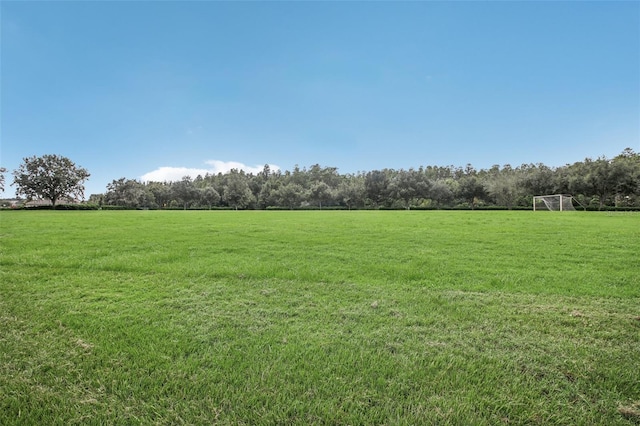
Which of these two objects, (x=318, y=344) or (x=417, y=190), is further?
(x=417, y=190)

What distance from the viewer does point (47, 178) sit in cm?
6200

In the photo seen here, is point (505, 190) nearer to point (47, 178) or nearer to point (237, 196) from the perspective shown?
point (237, 196)

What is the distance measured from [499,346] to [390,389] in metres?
1.53

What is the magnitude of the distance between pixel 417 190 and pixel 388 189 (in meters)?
6.69

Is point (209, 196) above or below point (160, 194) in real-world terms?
below

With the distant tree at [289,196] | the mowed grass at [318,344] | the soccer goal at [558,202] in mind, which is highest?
the distant tree at [289,196]

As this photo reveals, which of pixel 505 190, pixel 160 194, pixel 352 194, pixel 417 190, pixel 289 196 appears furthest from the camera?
pixel 160 194

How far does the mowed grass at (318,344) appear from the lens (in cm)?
212

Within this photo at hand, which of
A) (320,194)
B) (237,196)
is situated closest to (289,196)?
(320,194)

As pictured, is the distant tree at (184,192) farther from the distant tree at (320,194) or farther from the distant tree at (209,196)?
the distant tree at (320,194)

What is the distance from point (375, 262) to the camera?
22.9 feet

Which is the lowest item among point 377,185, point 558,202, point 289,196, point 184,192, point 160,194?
point 558,202

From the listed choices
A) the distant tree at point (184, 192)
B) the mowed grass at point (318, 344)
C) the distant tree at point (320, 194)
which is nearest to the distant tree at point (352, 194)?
the distant tree at point (320, 194)

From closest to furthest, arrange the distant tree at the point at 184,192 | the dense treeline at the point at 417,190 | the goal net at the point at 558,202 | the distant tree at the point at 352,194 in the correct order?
1. the goal net at the point at 558,202
2. the dense treeline at the point at 417,190
3. the distant tree at the point at 352,194
4. the distant tree at the point at 184,192
